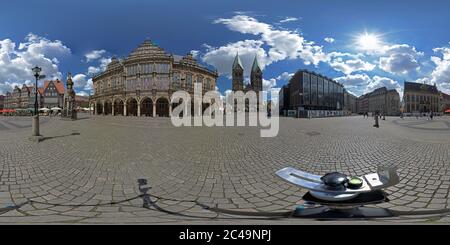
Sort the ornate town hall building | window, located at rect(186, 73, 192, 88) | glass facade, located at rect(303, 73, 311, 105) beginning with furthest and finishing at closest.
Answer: window, located at rect(186, 73, 192, 88) → the ornate town hall building → glass facade, located at rect(303, 73, 311, 105)

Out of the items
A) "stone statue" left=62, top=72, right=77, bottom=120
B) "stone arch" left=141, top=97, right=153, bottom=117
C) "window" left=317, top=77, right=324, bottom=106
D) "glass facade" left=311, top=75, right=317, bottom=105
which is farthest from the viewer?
"stone statue" left=62, top=72, right=77, bottom=120

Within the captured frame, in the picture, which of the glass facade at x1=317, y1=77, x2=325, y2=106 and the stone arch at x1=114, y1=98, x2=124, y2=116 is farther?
the stone arch at x1=114, y1=98, x2=124, y2=116

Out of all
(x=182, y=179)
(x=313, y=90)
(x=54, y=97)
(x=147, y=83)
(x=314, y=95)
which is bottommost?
(x=182, y=179)

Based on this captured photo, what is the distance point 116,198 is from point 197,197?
1088 mm

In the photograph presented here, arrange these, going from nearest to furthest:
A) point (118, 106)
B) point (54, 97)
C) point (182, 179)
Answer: point (182, 179), point (118, 106), point (54, 97)

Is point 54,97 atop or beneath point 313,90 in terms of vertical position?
atop

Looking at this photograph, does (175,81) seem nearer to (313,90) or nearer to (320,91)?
(313,90)

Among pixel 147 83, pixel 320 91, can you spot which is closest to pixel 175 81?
pixel 147 83

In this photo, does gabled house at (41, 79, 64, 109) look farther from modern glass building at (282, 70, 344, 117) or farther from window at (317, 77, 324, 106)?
window at (317, 77, 324, 106)

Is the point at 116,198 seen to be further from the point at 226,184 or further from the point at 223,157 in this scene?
the point at 223,157

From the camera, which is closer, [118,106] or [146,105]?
[146,105]

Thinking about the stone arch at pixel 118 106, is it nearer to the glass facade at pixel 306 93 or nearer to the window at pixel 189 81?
the window at pixel 189 81

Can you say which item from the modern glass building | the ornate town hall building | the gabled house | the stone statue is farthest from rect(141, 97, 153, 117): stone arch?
the gabled house

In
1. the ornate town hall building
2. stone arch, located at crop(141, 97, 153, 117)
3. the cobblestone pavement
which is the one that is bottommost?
the cobblestone pavement
